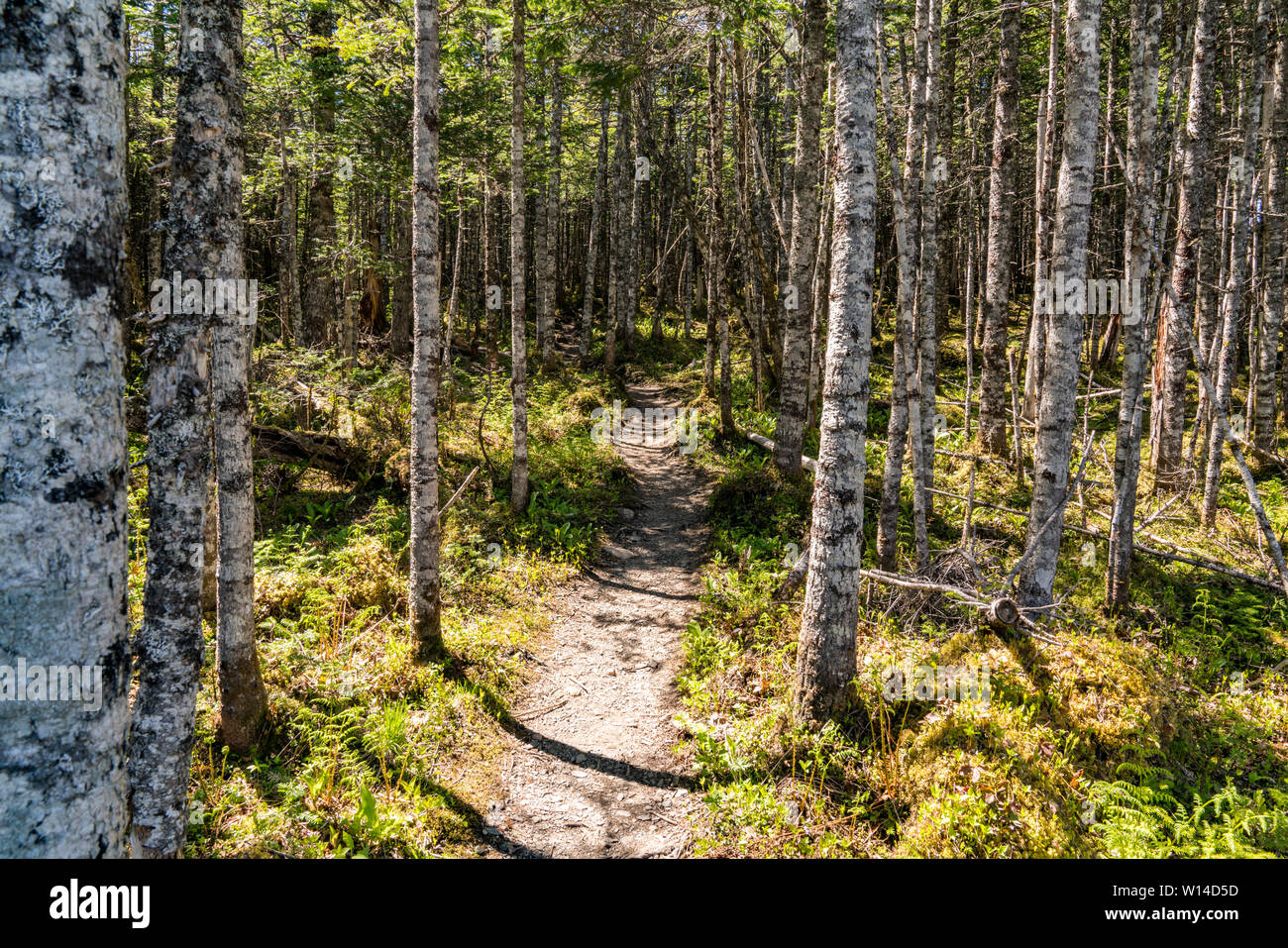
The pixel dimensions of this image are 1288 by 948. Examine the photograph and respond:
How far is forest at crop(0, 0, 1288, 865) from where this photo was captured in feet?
6.09

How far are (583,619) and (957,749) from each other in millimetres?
4987

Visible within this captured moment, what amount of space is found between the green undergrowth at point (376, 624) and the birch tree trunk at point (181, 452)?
3.73 feet

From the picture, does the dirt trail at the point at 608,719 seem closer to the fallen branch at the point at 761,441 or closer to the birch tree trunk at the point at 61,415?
the fallen branch at the point at 761,441

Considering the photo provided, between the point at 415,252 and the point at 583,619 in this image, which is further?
the point at 583,619

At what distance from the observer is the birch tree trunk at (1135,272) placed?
7207 mm

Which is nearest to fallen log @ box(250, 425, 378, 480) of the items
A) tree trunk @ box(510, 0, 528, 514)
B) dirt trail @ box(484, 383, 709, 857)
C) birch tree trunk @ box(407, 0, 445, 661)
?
tree trunk @ box(510, 0, 528, 514)

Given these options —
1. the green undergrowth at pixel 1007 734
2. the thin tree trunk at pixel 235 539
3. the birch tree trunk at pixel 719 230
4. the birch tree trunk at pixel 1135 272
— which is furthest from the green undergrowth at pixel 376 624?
the birch tree trunk at pixel 1135 272

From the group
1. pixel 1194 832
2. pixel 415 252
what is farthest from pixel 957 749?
pixel 415 252

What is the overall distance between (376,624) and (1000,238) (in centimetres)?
1285

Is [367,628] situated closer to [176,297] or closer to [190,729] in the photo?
[190,729]

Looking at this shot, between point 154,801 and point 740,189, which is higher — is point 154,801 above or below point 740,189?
below

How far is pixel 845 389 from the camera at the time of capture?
532cm

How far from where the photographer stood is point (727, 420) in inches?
606

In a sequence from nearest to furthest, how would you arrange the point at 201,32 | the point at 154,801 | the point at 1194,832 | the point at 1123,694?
the point at 154,801, the point at 201,32, the point at 1194,832, the point at 1123,694
